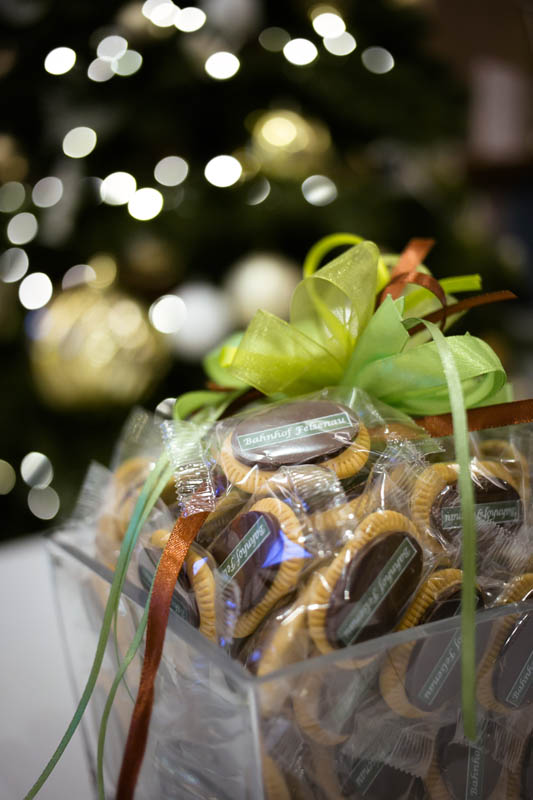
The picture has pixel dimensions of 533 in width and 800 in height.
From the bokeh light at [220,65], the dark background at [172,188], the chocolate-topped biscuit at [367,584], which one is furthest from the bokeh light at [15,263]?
the chocolate-topped biscuit at [367,584]

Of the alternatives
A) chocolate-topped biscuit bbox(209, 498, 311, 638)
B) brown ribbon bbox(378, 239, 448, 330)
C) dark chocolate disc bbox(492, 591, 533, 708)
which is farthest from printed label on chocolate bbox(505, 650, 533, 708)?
brown ribbon bbox(378, 239, 448, 330)

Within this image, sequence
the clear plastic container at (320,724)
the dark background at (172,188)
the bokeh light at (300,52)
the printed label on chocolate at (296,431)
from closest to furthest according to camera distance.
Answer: the clear plastic container at (320,724), the printed label on chocolate at (296,431), the dark background at (172,188), the bokeh light at (300,52)

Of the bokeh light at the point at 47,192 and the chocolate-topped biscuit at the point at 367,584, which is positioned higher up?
the bokeh light at the point at 47,192

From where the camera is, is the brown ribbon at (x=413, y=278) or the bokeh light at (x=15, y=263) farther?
the bokeh light at (x=15, y=263)

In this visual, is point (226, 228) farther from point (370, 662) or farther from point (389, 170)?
point (370, 662)

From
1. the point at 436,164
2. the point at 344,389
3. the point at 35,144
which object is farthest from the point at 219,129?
the point at 344,389

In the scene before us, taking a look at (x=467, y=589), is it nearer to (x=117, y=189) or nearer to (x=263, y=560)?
(x=263, y=560)

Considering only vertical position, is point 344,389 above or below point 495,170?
above

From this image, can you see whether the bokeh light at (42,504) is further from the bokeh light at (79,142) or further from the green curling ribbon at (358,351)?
the green curling ribbon at (358,351)

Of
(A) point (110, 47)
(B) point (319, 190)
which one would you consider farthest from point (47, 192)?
(B) point (319, 190)
